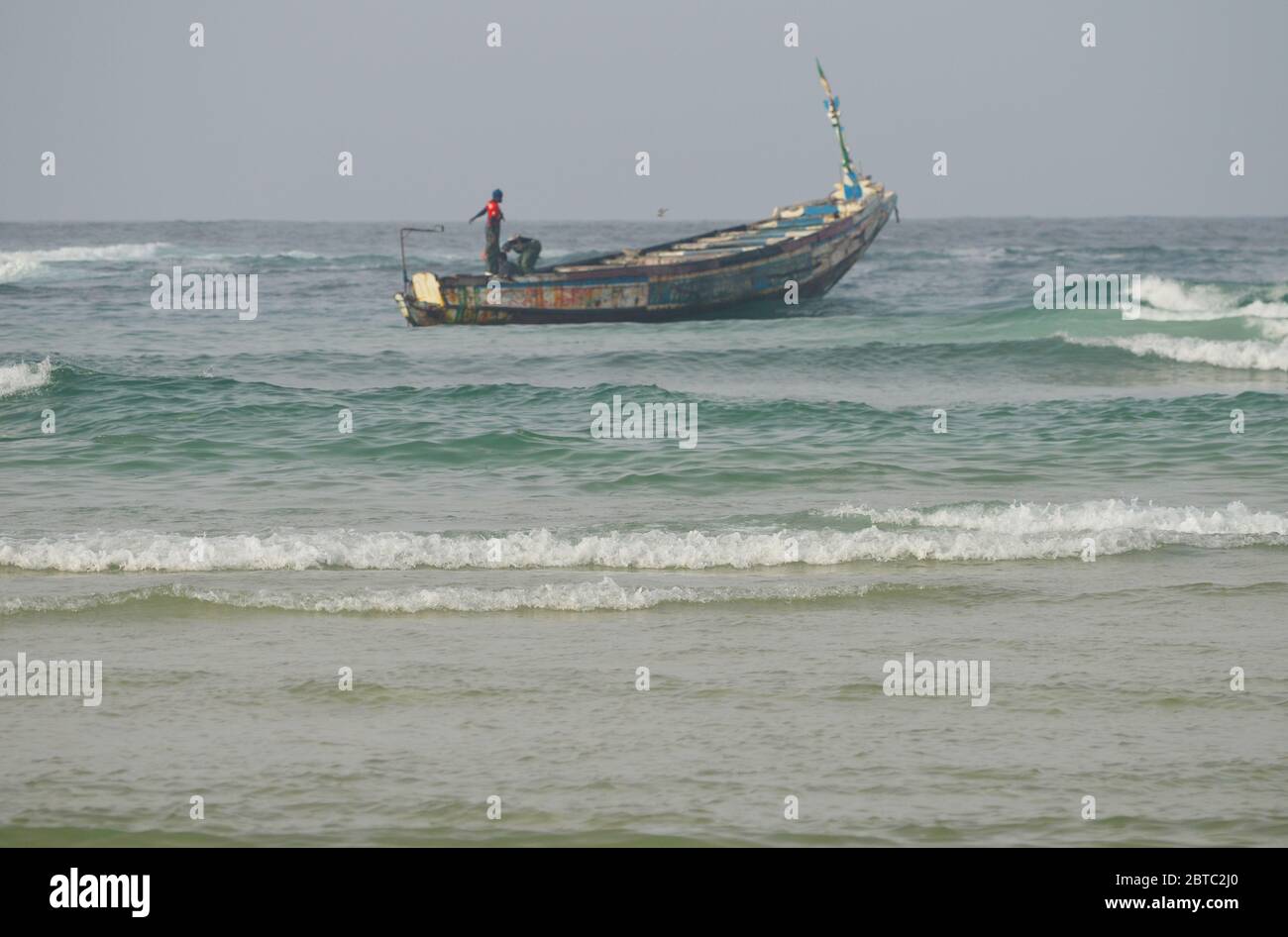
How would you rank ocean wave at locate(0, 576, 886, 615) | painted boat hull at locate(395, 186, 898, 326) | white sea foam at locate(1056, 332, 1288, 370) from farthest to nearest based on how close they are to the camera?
painted boat hull at locate(395, 186, 898, 326) < white sea foam at locate(1056, 332, 1288, 370) < ocean wave at locate(0, 576, 886, 615)

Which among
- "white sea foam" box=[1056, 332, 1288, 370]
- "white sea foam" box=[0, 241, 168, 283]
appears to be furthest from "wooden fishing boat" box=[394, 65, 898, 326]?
"white sea foam" box=[0, 241, 168, 283]

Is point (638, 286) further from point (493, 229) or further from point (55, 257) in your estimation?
point (55, 257)

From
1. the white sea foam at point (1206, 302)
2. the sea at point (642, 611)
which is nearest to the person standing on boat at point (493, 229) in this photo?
the sea at point (642, 611)

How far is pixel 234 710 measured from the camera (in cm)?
695

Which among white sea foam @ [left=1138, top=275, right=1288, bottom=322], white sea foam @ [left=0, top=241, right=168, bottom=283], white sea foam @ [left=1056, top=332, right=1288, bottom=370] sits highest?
white sea foam @ [left=0, top=241, right=168, bottom=283]

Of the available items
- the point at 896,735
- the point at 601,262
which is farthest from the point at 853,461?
the point at 601,262

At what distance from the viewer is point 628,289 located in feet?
97.5

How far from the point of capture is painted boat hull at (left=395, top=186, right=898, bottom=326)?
2947 cm

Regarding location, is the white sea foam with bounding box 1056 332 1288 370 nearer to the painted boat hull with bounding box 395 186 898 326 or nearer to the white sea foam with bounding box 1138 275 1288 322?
the white sea foam with bounding box 1138 275 1288 322

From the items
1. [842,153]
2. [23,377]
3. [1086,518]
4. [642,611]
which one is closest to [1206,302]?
[842,153]

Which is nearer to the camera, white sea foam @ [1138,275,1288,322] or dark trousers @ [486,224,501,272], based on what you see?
dark trousers @ [486,224,501,272]

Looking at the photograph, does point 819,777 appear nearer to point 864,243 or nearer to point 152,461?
point 152,461

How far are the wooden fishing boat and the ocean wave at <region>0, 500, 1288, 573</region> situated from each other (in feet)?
61.4

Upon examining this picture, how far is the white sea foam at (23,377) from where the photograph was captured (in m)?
19.0
